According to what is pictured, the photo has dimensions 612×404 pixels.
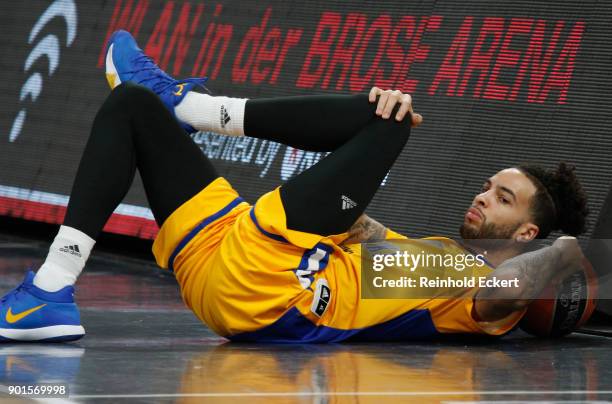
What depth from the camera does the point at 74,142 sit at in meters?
6.47

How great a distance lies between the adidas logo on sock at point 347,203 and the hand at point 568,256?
2.16 feet

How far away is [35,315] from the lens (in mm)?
3318

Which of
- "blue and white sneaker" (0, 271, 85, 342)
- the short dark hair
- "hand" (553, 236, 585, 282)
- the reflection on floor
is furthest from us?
the short dark hair

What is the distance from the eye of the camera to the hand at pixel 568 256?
3.62 metres

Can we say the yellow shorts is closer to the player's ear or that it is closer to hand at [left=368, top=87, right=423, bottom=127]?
the player's ear

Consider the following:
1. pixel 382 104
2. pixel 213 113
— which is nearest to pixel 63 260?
pixel 213 113

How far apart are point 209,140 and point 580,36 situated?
1.92 metres

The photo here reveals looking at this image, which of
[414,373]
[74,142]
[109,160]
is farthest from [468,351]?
[74,142]

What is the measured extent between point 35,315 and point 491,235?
1.39 m

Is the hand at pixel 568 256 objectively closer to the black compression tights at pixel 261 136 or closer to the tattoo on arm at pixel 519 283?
the tattoo on arm at pixel 519 283

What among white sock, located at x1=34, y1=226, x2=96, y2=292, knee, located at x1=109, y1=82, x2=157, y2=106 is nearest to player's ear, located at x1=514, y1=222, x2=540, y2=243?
knee, located at x1=109, y1=82, x2=157, y2=106

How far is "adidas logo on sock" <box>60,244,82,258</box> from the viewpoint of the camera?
3.33 meters

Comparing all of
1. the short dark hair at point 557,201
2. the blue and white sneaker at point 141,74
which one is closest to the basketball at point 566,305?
the short dark hair at point 557,201

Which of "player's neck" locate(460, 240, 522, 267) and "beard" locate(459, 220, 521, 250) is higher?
"beard" locate(459, 220, 521, 250)
